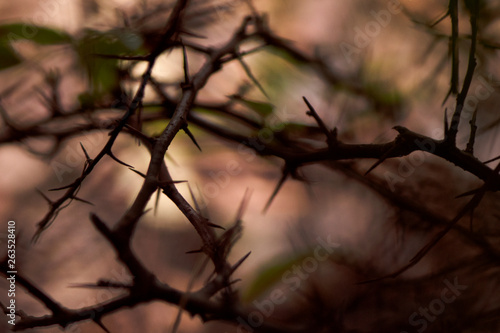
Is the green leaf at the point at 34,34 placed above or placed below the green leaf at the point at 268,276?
above

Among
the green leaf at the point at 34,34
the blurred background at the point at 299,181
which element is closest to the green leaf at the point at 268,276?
the blurred background at the point at 299,181

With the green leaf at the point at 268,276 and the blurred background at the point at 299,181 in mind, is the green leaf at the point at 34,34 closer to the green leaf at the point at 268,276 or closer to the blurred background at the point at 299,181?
the blurred background at the point at 299,181

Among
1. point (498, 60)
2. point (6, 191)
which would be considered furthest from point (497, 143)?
point (6, 191)

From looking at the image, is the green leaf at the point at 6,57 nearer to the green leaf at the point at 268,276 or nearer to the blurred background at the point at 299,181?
the blurred background at the point at 299,181

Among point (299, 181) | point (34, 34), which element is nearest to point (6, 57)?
point (34, 34)

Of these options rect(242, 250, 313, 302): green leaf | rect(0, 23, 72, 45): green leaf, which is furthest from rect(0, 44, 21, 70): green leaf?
rect(242, 250, 313, 302): green leaf
